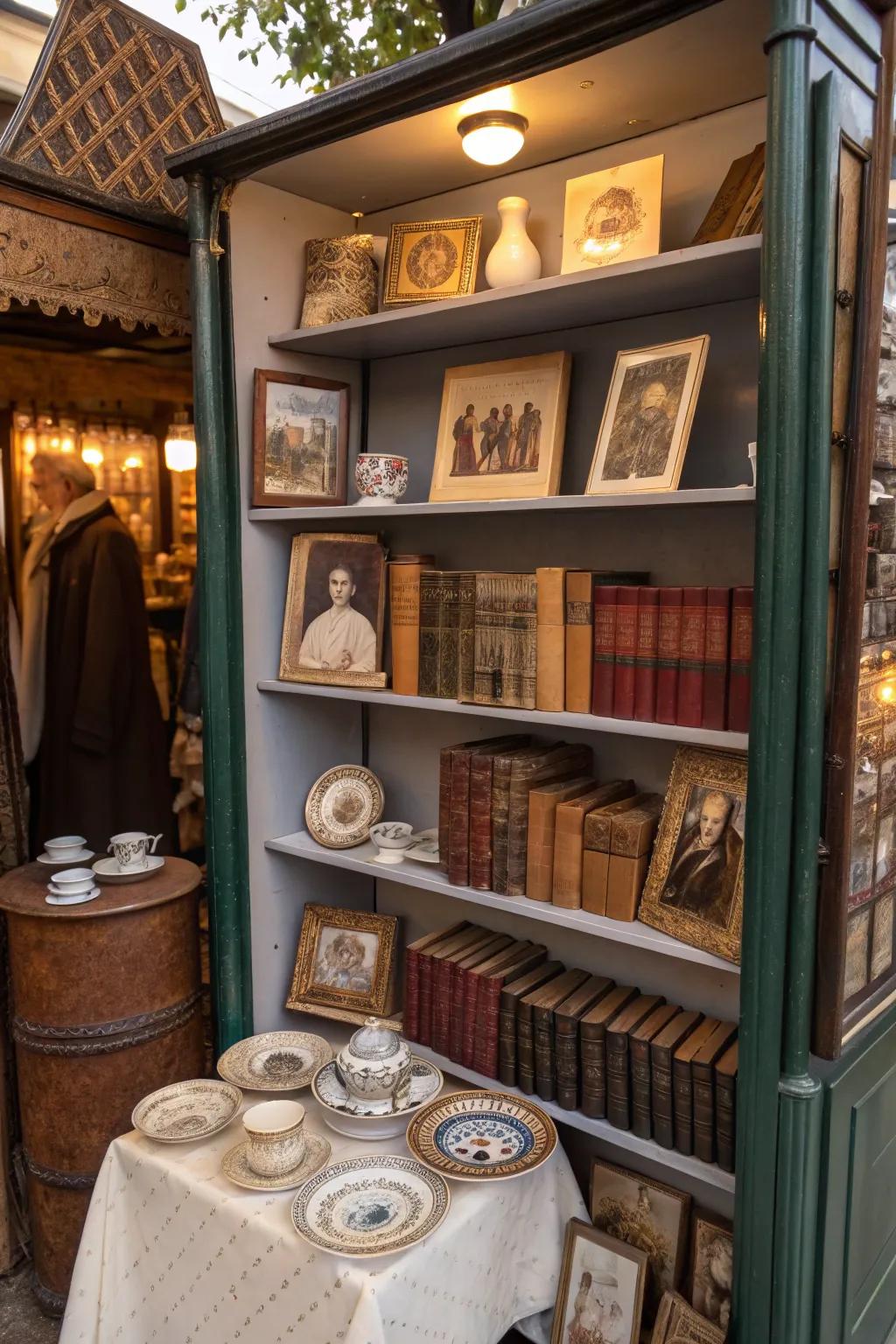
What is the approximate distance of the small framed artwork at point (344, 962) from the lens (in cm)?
241

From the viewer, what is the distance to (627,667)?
179cm

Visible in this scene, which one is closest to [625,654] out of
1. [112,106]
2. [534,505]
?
[534,505]

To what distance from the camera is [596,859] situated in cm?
187

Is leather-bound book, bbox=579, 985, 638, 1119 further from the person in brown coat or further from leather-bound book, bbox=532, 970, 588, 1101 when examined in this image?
the person in brown coat

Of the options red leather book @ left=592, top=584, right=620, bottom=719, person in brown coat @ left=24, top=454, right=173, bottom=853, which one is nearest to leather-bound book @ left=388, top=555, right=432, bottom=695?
red leather book @ left=592, top=584, right=620, bottom=719

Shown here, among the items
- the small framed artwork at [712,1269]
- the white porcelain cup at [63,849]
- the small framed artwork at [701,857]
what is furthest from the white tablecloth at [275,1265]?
the white porcelain cup at [63,849]

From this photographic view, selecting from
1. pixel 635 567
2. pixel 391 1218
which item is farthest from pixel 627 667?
pixel 391 1218

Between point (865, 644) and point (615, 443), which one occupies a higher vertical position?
point (615, 443)

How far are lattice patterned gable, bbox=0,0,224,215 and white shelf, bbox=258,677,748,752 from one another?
1.20 m

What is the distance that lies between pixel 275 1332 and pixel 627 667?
127 centimetres

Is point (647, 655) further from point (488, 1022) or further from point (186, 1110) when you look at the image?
point (186, 1110)

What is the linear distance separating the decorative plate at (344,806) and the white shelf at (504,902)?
0.04 m

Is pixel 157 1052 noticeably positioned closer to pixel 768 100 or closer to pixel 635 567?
pixel 635 567

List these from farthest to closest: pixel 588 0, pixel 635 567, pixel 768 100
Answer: pixel 635 567, pixel 588 0, pixel 768 100
